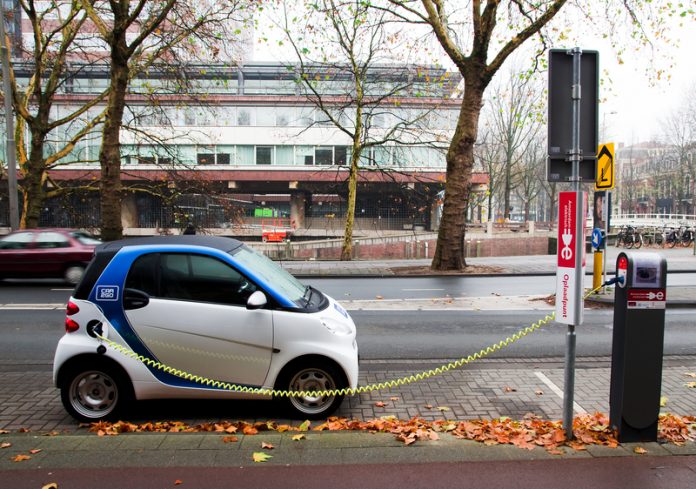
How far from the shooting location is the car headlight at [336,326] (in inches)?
179

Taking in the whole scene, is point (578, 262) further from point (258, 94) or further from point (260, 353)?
A: point (258, 94)

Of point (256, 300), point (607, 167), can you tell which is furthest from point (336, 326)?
point (607, 167)

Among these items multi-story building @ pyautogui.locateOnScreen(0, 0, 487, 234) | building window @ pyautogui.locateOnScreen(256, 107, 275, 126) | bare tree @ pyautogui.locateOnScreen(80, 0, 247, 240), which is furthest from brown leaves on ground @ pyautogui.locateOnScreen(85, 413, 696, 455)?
building window @ pyautogui.locateOnScreen(256, 107, 275, 126)

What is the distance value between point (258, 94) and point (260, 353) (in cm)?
4113

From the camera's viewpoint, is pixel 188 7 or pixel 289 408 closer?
pixel 289 408

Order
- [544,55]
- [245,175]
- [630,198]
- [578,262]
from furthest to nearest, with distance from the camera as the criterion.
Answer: [630,198]
[245,175]
[544,55]
[578,262]

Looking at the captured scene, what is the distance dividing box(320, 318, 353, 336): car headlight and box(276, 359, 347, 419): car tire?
0.28 m

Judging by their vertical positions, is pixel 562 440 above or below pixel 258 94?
below

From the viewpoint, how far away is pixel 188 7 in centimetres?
1916

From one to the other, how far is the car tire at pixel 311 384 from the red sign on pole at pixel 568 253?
1935 millimetres

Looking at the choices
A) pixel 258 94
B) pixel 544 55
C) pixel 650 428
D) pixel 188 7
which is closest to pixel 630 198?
pixel 258 94

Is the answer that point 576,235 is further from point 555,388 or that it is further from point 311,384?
point 311,384

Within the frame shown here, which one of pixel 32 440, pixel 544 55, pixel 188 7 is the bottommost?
pixel 32 440

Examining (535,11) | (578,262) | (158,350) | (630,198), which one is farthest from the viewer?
(630,198)
